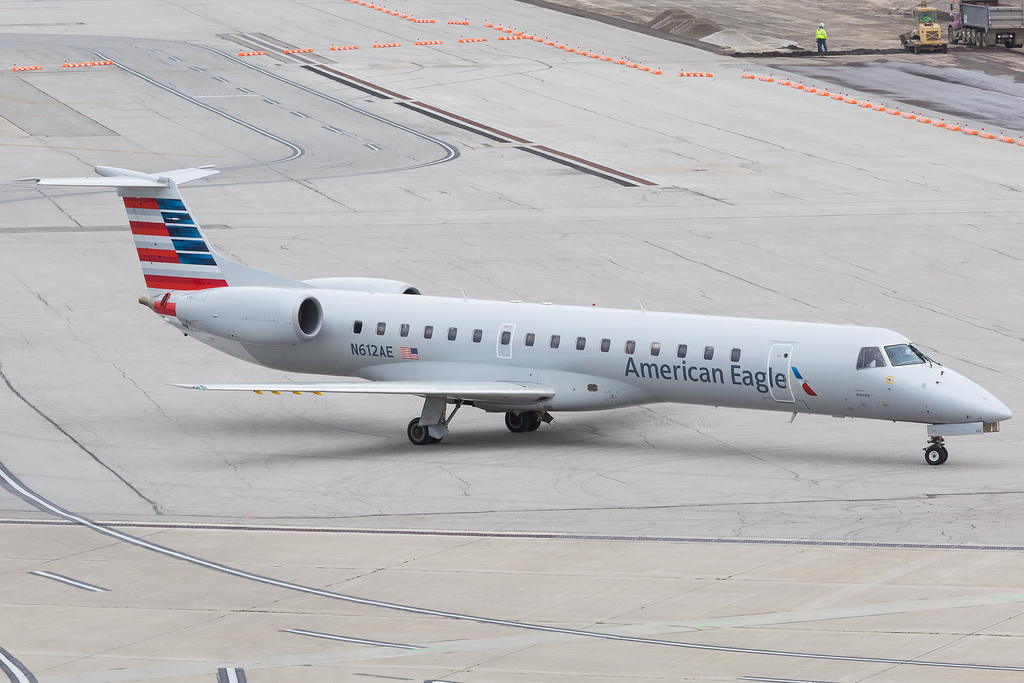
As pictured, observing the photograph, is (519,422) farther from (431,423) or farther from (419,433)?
(419,433)

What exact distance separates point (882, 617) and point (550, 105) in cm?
5523

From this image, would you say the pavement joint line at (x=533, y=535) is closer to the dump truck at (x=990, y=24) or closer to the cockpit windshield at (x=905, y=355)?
the cockpit windshield at (x=905, y=355)

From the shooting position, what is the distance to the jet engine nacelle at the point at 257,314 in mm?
33062

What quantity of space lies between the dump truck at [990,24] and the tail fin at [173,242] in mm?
62850

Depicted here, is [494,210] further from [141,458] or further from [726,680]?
[726,680]

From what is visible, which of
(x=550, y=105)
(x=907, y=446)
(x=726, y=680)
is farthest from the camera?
(x=550, y=105)

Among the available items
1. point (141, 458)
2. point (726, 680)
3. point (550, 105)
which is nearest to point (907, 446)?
point (726, 680)

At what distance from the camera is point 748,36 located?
90.9m

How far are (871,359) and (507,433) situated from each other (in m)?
8.28

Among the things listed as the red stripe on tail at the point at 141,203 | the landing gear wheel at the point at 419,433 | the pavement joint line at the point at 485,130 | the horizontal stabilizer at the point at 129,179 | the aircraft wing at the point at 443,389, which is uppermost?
the horizontal stabilizer at the point at 129,179

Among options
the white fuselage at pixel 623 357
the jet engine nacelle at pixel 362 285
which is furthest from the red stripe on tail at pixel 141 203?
the jet engine nacelle at pixel 362 285

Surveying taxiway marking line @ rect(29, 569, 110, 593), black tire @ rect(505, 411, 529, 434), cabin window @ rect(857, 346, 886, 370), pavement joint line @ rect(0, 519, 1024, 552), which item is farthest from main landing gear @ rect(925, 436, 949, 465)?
taxiway marking line @ rect(29, 569, 110, 593)

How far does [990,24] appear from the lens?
86625 mm

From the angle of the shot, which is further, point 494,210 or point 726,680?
point 494,210
